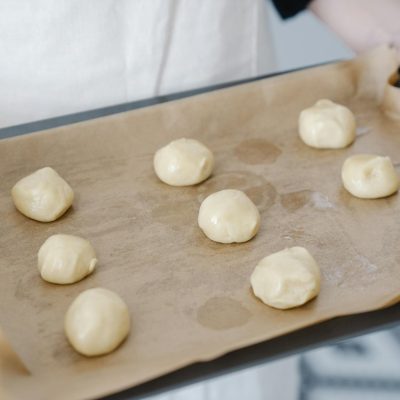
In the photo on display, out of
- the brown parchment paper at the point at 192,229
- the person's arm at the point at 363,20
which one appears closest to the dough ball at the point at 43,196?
the brown parchment paper at the point at 192,229

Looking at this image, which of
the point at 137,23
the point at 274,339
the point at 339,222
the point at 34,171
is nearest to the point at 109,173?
the point at 34,171

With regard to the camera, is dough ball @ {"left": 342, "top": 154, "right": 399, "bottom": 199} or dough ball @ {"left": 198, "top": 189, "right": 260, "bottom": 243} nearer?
dough ball @ {"left": 198, "top": 189, "right": 260, "bottom": 243}

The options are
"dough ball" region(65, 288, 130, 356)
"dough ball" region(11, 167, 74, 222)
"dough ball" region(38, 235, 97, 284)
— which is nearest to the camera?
"dough ball" region(65, 288, 130, 356)

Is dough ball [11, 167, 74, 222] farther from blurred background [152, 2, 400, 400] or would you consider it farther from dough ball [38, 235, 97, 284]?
blurred background [152, 2, 400, 400]

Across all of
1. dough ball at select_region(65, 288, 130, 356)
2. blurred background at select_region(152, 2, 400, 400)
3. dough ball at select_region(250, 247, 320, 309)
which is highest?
dough ball at select_region(250, 247, 320, 309)

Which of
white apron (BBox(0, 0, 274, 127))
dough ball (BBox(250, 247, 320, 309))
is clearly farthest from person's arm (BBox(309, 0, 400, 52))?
dough ball (BBox(250, 247, 320, 309))

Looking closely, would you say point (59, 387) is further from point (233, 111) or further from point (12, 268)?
point (233, 111)

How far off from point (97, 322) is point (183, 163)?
0.41 metres

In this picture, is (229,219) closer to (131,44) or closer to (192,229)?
(192,229)

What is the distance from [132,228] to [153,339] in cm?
28

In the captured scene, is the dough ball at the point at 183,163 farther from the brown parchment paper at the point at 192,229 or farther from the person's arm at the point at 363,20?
the person's arm at the point at 363,20

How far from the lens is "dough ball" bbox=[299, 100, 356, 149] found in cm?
152

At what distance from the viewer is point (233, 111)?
1.57 meters

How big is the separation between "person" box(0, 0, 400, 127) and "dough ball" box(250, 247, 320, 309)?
1.65 ft
